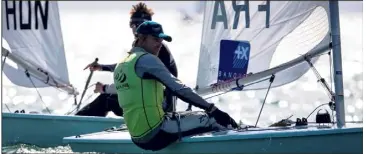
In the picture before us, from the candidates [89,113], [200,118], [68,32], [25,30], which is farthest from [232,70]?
[68,32]

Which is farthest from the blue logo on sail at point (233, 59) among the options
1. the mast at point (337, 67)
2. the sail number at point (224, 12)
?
the mast at point (337, 67)

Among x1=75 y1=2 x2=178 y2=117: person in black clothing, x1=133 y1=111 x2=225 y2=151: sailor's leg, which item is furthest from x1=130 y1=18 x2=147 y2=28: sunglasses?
x1=133 y1=111 x2=225 y2=151: sailor's leg

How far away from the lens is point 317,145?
21.0 feet

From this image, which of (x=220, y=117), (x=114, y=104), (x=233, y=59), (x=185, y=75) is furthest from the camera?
(x=185, y=75)

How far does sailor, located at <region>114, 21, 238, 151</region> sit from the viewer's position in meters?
6.29

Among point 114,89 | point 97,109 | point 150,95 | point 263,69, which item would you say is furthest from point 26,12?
point 150,95

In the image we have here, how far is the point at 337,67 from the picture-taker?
709cm

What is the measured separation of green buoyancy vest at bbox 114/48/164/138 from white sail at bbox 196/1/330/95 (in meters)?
1.81

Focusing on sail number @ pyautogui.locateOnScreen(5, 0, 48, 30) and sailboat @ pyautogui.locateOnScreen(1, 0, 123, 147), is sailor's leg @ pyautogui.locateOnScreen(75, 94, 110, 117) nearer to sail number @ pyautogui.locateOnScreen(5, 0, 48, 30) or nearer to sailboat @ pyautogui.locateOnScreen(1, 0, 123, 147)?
sailboat @ pyautogui.locateOnScreen(1, 0, 123, 147)

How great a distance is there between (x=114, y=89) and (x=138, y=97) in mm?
1507

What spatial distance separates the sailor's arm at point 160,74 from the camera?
6254 mm

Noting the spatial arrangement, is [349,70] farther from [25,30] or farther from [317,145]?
[317,145]

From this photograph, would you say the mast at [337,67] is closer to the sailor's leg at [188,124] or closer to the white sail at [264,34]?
the white sail at [264,34]

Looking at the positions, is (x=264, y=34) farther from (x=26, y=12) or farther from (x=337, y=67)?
(x=26, y=12)
